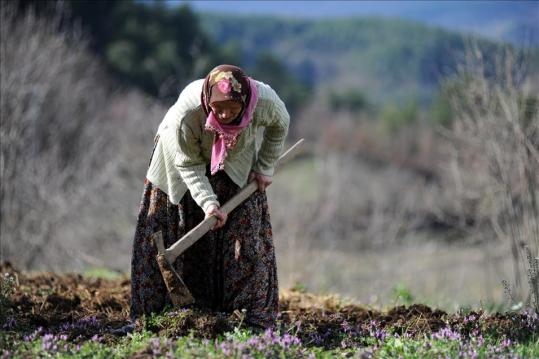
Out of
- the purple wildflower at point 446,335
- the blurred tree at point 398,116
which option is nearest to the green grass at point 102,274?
the purple wildflower at point 446,335

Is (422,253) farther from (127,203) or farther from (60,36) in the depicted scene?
(60,36)

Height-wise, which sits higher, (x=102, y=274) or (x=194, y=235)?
(x=194, y=235)

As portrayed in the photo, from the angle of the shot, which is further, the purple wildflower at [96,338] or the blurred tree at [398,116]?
the blurred tree at [398,116]

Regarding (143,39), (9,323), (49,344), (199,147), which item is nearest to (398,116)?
(143,39)

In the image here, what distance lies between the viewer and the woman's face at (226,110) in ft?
14.5

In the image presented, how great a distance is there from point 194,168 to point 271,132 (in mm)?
589

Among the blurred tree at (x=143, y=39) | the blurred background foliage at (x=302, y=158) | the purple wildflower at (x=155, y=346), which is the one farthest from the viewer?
the blurred tree at (x=143, y=39)

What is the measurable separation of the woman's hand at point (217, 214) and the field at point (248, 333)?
55cm

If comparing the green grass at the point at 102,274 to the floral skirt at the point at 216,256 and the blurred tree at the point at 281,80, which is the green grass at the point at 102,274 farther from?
the blurred tree at the point at 281,80

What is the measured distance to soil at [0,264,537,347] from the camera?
4.61 m

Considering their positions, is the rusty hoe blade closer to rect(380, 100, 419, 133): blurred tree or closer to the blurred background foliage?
the blurred background foliage

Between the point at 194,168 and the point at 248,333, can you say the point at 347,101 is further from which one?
the point at 248,333

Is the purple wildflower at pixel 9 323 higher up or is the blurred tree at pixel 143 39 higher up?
the blurred tree at pixel 143 39

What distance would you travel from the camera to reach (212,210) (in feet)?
15.5
